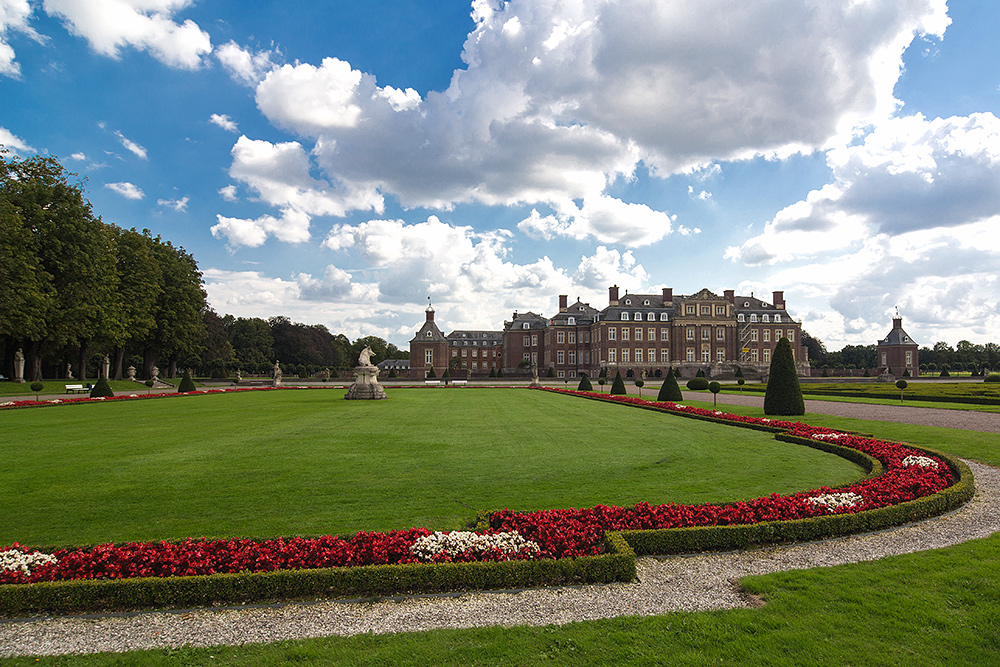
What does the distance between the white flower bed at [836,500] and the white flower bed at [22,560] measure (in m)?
8.86

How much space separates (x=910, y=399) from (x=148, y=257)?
190ft

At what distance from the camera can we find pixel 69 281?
37.3 metres

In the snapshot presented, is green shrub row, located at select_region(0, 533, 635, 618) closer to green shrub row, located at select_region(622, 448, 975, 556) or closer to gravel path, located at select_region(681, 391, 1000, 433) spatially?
green shrub row, located at select_region(622, 448, 975, 556)

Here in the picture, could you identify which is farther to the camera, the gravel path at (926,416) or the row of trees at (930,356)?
the row of trees at (930,356)

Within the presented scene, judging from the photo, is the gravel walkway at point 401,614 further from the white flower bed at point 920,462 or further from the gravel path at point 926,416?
the gravel path at point 926,416

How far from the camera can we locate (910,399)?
29281 millimetres

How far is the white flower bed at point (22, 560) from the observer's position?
5046 mm

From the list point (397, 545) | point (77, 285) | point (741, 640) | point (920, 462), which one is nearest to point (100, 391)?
point (77, 285)

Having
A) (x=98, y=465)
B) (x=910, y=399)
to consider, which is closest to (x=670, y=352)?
(x=910, y=399)

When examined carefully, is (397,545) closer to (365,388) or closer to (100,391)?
(365,388)

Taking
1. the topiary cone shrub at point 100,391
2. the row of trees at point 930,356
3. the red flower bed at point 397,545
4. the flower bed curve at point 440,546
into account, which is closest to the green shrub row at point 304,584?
the flower bed curve at point 440,546

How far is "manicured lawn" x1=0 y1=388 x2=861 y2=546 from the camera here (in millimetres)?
7094

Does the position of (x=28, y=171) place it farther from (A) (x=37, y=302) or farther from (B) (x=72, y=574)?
(B) (x=72, y=574)

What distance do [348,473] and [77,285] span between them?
1531 inches
